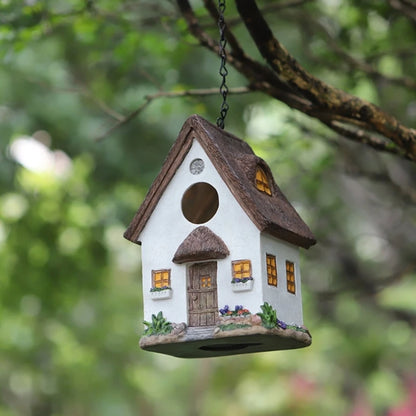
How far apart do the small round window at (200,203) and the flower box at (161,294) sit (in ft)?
1.95

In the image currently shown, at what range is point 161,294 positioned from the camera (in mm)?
5207

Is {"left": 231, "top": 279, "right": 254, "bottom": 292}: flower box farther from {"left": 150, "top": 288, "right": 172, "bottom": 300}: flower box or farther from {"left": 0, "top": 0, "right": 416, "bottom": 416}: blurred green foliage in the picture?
{"left": 0, "top": 0, "right": 416, "bottom": 416}: blurred green foliage

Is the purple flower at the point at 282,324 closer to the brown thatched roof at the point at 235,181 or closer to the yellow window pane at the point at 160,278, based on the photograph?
the brown thatched roof at the point at 235,181

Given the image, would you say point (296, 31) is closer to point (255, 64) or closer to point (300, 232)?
point (255, 64)

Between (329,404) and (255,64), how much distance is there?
59.4ft

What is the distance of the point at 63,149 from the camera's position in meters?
12.6

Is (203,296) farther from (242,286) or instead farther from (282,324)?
(282,324)

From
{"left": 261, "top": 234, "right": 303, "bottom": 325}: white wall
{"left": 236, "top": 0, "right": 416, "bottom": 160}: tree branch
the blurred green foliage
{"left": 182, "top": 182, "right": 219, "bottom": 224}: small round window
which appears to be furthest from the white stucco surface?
the blurred green foliage

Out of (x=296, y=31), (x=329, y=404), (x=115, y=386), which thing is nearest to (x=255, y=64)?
(x=296, y=31)

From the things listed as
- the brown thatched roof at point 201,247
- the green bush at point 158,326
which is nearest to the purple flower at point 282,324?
the brown thatched roof at point 201,247

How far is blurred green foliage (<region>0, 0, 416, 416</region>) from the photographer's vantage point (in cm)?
919

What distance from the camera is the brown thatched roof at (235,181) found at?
5016 millimetres

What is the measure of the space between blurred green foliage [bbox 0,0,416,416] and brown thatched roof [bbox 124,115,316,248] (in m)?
1.67

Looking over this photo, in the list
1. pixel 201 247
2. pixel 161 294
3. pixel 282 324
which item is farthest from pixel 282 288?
pixel 161 294
